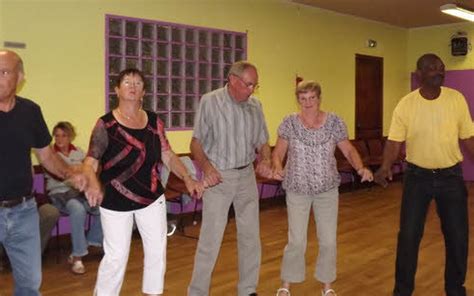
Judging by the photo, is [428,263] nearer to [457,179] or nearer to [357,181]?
[457,179]

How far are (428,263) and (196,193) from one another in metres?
2.43

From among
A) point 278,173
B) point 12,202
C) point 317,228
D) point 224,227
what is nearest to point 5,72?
point 12,202

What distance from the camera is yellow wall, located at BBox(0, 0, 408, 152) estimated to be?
5.42 m

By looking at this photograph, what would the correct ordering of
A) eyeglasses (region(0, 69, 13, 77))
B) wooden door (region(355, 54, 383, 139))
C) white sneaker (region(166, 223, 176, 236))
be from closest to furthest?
eyeglasses (region(0, 69, 13, 77)), white sneaker (region(166, 223, 176, 236)), wooden door (region(355, 54, 383, 139))

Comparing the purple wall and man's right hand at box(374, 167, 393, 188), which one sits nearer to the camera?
man's right hand at box(374, 167, 393, 188)

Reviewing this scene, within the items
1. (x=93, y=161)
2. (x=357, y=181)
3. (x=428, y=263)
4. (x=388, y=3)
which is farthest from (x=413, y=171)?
(x=357, y=181)

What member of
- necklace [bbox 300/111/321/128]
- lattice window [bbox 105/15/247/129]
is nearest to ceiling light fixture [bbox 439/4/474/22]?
lattice window [bbox 105/15/247/129]

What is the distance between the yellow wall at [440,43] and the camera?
9953mm

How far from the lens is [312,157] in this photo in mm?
3395

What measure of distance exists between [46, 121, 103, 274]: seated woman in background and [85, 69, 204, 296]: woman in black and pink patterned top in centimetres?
169

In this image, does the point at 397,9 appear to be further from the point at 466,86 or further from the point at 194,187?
the point at 194,187

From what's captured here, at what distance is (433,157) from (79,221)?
289 centimetres

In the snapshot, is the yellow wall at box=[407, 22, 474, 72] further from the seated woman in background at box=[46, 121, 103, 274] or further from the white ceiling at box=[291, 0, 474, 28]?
the seated woman in background at box=[46, 121, 103, 274]

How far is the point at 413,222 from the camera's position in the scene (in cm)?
336
